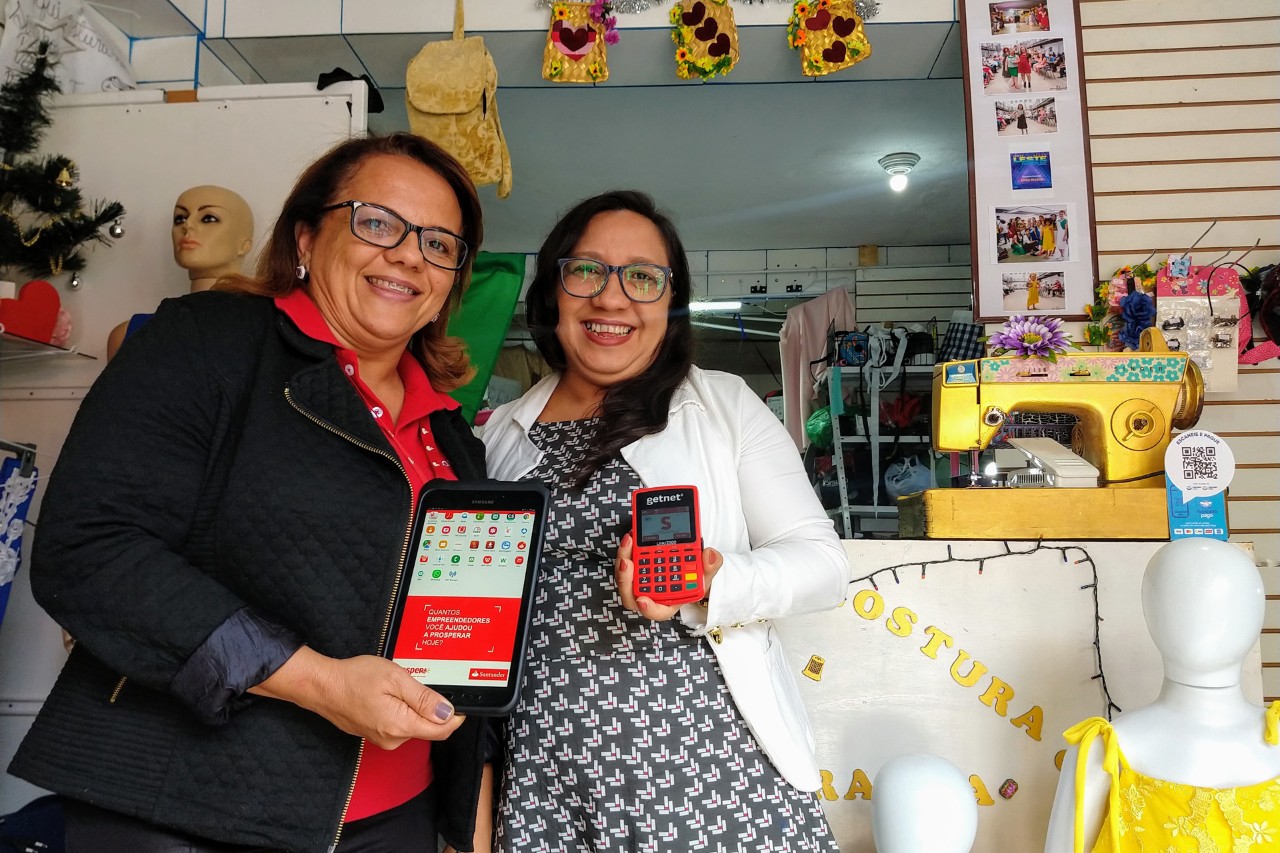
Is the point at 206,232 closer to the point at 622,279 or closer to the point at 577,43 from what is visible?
the point at 577,43

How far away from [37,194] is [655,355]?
182 centimetres

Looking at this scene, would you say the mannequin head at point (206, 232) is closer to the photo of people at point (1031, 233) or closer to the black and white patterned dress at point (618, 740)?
the black and white patterned dress at point (618, 740)

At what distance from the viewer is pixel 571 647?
1.15 meters

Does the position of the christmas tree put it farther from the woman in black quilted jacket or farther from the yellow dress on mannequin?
the yellow dress on mannequin

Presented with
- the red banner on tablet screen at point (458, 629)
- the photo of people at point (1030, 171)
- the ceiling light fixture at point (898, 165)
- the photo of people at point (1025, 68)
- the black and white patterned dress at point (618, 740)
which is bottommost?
the black and white patterned dress at point (618, 740)

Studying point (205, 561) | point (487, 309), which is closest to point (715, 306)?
point (487, 309)

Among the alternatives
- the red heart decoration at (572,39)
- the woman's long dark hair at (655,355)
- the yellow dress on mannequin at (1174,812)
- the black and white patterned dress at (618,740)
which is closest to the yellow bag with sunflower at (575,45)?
the red heart decoration at (572,39)

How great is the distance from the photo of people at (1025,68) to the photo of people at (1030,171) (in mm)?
198

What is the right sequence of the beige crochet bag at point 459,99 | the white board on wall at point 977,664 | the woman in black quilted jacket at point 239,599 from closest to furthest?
the woman in black quilted jacket at point 239,599
the white board on wall at point 977,664
the beige crochet bag at point 459,99

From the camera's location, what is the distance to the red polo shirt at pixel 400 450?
103 centimetres

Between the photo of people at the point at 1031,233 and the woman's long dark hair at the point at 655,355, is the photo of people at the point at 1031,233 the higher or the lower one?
the higher one

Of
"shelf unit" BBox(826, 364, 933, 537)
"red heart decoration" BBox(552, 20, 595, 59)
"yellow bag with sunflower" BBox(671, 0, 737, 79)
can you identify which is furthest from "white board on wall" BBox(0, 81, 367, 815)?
"shelf unit" BBox(826, 364, 933, 537)

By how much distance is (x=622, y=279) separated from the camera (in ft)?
4.37

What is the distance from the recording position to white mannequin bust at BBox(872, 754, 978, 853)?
125 centimetres
